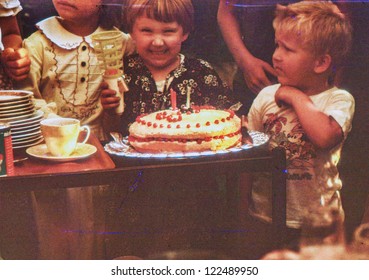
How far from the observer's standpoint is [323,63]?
5.27ft

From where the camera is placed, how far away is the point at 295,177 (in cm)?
166

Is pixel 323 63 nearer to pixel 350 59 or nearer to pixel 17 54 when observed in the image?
pixel 350 59

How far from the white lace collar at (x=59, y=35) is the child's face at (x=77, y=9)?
0.03m

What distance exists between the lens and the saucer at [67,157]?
1460mm

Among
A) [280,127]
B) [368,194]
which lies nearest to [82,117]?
[280,127]

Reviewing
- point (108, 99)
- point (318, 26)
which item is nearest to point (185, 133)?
point (108, 99)

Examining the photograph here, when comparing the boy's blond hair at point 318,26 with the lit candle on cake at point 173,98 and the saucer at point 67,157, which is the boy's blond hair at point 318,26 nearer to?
the lit candle on cake at point 173,98

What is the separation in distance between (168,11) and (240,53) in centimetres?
24

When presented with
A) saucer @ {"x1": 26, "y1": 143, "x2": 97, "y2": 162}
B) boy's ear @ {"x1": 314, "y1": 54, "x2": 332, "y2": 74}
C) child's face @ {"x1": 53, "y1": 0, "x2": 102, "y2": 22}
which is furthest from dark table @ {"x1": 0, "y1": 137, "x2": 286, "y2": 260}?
child's face @ {"x1": 53, "y1": 0, "x2": 102, "y2": 22}

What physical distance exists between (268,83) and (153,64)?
13.7 inches

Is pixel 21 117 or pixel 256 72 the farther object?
pixel 256 72

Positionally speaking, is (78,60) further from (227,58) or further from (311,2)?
(311,2)

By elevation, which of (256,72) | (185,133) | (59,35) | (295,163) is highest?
(59,35)

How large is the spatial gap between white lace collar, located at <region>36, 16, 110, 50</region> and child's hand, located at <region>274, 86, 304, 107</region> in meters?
0.56
